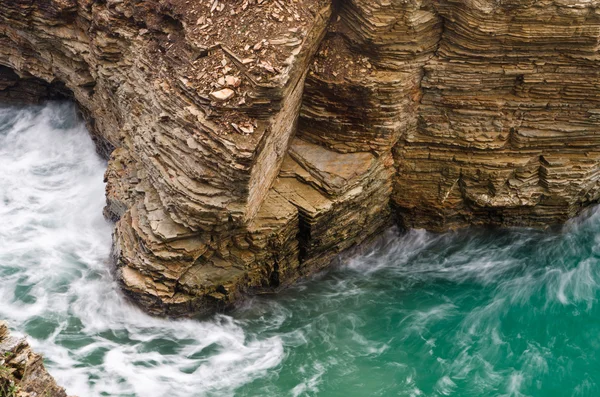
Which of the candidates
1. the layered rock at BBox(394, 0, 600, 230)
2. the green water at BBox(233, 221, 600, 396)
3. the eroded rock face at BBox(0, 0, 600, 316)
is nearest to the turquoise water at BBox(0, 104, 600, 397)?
the green water at BBox(233, 221, 600, 396)

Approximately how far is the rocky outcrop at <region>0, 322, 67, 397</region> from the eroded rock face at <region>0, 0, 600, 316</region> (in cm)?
→ 547

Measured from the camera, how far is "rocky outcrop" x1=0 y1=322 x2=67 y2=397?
29.4ft

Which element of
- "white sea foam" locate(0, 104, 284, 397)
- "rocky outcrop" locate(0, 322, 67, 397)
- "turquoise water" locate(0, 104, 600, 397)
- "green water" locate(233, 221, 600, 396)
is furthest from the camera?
"green water" locate(233, 221, 600, 396)

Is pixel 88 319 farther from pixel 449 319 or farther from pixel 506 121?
pixel 506 121

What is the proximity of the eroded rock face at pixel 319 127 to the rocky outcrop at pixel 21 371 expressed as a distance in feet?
17.9

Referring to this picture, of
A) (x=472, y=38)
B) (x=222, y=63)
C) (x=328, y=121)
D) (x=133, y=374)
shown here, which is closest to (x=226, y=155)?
(x=222, y=63)

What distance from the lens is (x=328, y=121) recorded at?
54.5 ft

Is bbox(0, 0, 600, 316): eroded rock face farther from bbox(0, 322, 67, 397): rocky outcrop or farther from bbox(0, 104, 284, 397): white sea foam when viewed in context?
bbox(0, 322, 67, 397): rocky outcrop

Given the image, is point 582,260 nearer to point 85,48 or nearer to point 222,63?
point 222,63

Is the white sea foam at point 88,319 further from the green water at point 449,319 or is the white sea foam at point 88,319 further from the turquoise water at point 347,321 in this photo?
the green water at point 449,319

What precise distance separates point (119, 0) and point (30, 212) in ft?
21.2

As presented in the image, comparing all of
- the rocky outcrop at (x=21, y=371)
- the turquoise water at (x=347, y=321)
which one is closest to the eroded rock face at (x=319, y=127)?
the turquoise water at (x=347, y=321)

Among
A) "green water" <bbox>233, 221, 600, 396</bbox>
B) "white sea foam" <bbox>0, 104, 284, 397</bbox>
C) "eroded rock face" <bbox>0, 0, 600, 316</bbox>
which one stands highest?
"eroded rock face" <bbox>0, 0, 600, 316</bbox>

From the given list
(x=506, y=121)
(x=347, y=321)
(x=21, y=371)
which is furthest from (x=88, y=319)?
(x=506, y=121)
